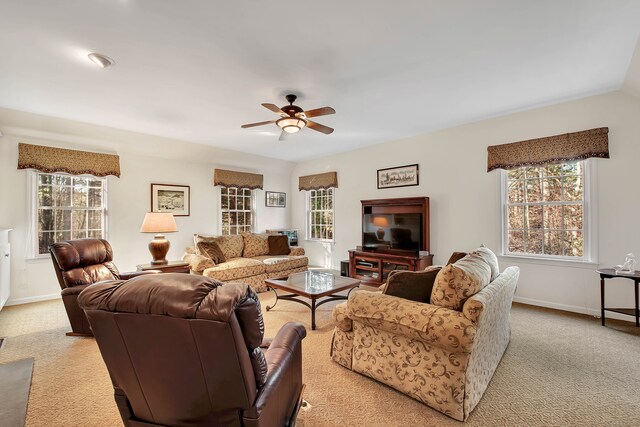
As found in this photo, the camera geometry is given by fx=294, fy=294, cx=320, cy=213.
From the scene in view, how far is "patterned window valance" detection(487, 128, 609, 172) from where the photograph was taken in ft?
11.3

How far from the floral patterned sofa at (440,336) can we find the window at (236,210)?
4520 mm

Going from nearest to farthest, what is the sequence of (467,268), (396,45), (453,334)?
1. (453,334)
2. (467,268)
3. (396,45)

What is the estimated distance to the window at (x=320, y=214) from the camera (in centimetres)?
662

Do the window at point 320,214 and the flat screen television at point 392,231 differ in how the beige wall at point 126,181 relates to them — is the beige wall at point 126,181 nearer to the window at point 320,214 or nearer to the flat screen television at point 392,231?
the window at point 320,214

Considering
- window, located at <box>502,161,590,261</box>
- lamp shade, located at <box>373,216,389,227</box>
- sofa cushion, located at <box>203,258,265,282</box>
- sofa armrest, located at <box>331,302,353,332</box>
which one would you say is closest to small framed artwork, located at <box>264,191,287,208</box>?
sofa cushion, located at <box>203,258,265,282</box>

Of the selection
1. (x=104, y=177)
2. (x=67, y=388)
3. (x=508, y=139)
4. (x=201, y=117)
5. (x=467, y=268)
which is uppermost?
(x=201, y=117)

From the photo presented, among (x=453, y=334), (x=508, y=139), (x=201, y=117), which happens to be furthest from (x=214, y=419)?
(x=508, y=139)

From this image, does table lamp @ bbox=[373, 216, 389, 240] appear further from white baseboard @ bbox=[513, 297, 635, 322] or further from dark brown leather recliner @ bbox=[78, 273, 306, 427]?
dark brown leather recliner @ bbox=[78, 273, 306, 427]

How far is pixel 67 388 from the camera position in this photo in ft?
7.11

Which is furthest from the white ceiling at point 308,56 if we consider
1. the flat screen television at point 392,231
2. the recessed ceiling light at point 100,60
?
the flat screen television at point 392,231

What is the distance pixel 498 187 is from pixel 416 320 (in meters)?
3.24

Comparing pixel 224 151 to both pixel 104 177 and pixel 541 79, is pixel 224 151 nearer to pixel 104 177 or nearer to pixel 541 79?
pixel 104 177

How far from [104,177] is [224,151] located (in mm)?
2002

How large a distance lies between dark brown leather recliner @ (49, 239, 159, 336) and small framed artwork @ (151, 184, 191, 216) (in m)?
1.94
